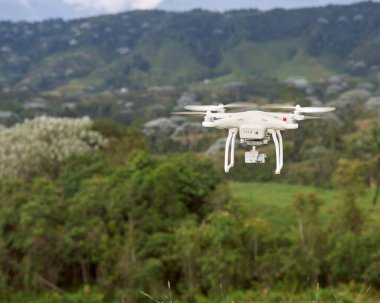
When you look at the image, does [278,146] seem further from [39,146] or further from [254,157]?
[39,146]

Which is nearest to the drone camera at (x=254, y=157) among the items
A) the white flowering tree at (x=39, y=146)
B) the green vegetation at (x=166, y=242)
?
the green vegetation at (x=166, y=242)

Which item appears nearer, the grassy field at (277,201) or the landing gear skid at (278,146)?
the landing gear skid at (278,146)

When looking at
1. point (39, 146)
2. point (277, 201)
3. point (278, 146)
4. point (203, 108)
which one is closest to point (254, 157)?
point (278, 146)

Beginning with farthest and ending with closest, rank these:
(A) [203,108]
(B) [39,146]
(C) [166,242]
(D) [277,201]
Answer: (D) [277,201] < (B) [39,146] < (C) [166,242] < (A) [203,108]

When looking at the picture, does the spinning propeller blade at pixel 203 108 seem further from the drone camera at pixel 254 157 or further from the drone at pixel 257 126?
the drone camera at pixel 254 157

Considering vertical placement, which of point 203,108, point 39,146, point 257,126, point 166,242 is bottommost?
point 166,242

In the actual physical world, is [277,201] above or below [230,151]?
below

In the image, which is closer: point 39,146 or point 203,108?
point 203,108

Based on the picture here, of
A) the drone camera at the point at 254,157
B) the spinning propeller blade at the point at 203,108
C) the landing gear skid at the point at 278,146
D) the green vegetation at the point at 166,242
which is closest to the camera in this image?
the landing gear skid at the point at 278,146

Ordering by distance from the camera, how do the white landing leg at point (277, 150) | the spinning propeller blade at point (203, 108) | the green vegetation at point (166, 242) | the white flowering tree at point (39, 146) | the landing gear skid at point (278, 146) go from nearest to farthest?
the white landing leg at point (277, 150) → the landing gear skid at point (278, 146) → the spinning propeller blade at point (203, 108) → the green vegetation at point (166, 242) → the white flowering tree at point (39, 146)
